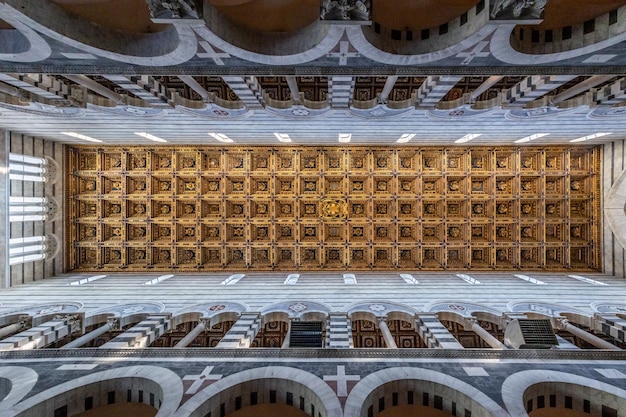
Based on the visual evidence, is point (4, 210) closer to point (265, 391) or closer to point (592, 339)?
point (265, 391)

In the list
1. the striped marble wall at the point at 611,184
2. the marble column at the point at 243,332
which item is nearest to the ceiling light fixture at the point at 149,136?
the marble column at the point at 243,332

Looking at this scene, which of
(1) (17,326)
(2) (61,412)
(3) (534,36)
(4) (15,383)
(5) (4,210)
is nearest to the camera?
(3) (534,36)

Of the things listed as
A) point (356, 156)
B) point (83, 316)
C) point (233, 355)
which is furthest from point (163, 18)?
point (356, 156)

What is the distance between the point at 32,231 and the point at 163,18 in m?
17.6

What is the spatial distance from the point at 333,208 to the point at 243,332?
10684 mm

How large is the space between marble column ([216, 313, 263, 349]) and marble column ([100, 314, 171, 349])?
312cm

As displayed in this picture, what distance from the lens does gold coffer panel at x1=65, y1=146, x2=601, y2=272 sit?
20031 mm

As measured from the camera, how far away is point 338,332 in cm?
1225

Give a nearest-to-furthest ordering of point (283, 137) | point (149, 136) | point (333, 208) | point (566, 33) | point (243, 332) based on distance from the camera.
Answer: point (566, 33) → point (243, 332) → point (149, 136) → point (283, 137) → point (333, 208)

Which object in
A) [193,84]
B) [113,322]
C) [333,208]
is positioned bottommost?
[113,322]

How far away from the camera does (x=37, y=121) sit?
14.7m

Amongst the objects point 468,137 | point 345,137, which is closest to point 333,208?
point 345,137

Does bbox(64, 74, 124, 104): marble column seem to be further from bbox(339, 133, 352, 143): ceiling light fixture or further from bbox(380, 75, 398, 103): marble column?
bbox(339, 133, 352, 143): ceiling light fixture

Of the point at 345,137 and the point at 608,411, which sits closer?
the point at 608,411
